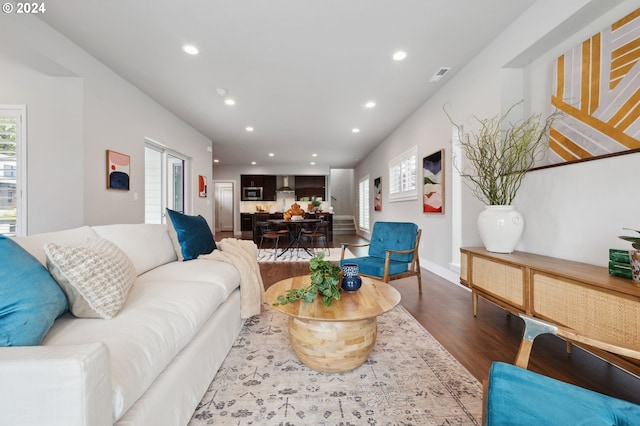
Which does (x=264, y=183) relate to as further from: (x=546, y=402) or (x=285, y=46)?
(x=546, y=402)

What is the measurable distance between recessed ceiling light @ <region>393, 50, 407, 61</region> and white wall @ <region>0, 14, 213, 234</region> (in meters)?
3.60

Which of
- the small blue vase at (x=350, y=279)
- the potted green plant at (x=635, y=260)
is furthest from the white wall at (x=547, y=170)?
the small blue vase at (x=350, y=279)

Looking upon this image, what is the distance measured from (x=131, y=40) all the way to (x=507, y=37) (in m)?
3.89

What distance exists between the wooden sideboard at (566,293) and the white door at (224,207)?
32.7ft

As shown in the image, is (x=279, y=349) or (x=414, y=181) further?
(x=414, y=181)

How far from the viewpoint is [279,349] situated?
1.95 metres

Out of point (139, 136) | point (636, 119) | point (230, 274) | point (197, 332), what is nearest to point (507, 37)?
point (636, 119)

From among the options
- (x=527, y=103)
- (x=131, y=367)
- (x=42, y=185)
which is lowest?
(x=131, y=367)

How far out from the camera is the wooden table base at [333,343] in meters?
1.57

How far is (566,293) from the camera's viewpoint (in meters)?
1.59

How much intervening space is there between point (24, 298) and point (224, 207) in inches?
410

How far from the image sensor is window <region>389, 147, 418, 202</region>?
4.82 m

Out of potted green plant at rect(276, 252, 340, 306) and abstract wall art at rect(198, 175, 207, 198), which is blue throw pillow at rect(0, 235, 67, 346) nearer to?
potted green plant at rect(276, 252, 340, 306)

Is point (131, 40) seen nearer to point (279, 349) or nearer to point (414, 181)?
point (279, 349)
